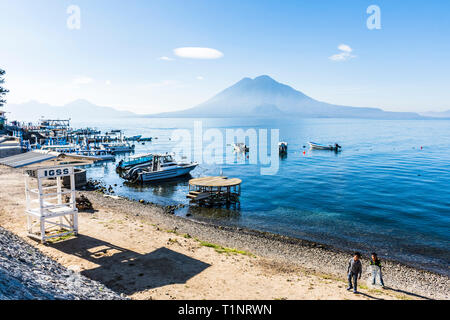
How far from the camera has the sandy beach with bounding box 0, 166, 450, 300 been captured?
1157 cm

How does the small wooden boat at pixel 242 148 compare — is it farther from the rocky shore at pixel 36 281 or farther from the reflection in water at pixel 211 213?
the rocky shore at pixel 36 281

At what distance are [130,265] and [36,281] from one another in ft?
17.8

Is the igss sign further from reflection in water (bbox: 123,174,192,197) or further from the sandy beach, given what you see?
reflection in water (bbox: 123,174,192,197)

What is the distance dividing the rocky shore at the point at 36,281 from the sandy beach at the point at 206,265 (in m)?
1.49

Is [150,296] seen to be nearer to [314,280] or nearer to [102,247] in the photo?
[102,247]

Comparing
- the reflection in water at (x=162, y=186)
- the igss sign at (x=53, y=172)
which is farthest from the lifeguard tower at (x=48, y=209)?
the reflection in water at (x=162, y=186)

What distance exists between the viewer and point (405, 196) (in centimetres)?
3394

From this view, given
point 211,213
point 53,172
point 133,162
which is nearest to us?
point 53,172

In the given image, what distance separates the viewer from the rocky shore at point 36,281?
673 cm

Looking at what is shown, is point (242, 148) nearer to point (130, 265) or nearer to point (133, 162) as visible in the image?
point (133, 162)

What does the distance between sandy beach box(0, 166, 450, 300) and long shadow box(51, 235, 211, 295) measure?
0.04m

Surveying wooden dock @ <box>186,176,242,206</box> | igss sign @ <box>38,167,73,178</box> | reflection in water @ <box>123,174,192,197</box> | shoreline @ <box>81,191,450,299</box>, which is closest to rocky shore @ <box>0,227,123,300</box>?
igss sign @ <box>38,167,73,178</box>

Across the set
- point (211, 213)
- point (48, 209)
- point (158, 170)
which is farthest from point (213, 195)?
point (48, 209)

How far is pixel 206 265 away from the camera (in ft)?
45.5
